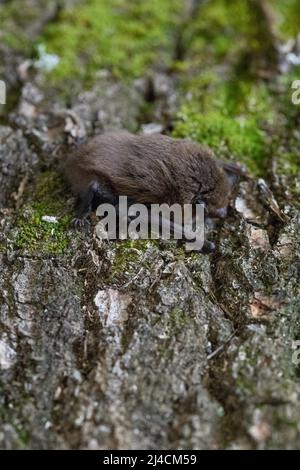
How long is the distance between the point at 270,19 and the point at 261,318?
3902 millimetres

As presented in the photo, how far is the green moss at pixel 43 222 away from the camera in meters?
4.63

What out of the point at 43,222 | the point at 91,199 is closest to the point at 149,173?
the point at 91,199

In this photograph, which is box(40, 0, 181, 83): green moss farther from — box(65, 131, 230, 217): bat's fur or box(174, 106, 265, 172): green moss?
box(65, 131, 230, 217): bat's fur

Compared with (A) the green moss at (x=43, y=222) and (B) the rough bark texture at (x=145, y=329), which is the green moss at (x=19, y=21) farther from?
(A) the green moss at (x=43, y=222)

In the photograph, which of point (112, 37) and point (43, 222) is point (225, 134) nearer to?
point (112, 37)

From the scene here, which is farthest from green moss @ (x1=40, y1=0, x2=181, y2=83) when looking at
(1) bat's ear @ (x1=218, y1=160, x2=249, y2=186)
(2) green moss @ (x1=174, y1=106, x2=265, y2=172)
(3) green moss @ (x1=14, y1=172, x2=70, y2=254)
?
(1) bat's ear @ (x1=218, y1=160, x2=249, y2=186)

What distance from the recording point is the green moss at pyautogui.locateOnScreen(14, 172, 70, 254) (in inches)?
182

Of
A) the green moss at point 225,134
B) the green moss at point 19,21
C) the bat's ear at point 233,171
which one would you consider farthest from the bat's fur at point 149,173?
the green moss at point 19,21

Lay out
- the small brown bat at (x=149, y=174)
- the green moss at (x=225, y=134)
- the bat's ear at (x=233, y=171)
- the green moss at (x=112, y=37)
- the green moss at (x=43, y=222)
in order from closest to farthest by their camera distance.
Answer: the green moss at (x=43, y=222)
the small brown bat at (x=149, y=174)
the bat's ear at (x=233, y=171)
the green moss at (x=225, y=134)
the green moss at (x=112, y=37)

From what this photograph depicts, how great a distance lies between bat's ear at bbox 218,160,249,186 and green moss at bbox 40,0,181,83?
5.53ft

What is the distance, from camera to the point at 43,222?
4809 mm

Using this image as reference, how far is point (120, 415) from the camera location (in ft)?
12.2

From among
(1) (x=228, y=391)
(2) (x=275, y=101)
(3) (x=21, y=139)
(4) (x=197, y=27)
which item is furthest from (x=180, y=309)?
(4) (x=197, y=27)

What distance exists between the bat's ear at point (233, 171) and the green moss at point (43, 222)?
1512 millimetres
